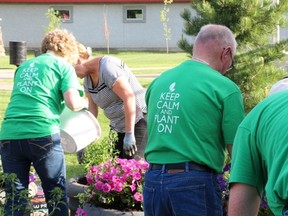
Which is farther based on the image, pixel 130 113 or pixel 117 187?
pixel 130 113

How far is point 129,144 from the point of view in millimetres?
5566

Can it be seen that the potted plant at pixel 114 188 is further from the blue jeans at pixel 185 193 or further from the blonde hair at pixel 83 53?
the blue jeans at pixel 185 193

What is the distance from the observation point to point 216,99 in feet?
11.3

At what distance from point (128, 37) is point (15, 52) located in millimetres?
25355

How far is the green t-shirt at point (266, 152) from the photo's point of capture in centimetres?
205

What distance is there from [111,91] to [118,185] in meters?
0.83

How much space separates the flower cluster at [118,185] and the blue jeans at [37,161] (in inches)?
12.1

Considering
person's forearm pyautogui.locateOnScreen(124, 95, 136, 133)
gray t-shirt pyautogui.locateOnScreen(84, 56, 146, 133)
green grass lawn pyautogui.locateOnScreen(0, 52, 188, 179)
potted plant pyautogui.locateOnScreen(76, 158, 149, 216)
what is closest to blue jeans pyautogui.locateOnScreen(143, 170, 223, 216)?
potted plant pyautogui.locateOnScreen(76, 158, 149, 216)

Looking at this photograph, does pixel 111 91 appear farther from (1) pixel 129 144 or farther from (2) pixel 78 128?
(2) pixel 78 128

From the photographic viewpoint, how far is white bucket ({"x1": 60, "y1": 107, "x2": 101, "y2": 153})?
5.04 meters

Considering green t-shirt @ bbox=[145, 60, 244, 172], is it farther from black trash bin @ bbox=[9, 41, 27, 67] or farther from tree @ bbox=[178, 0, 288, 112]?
black trash bin @ bbox=[9, 41, 27, 67]

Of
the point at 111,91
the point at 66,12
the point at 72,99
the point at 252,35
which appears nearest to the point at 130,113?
the point at 111,91

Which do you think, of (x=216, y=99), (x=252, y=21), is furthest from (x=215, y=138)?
(x=252, y=21)

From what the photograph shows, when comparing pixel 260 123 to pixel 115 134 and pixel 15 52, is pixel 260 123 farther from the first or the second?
pixel 15 52
